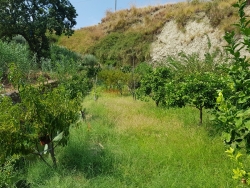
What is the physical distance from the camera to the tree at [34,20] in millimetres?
13383

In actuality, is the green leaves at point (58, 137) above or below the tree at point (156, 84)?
below

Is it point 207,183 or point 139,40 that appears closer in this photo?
point 207,183

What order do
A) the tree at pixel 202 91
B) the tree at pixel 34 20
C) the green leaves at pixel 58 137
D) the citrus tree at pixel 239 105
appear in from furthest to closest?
the tree at pixel 34 20 < the tree at pixel 202 91 < the green leaves at pixel 58 137 < the citrus tree at pixel 239 105

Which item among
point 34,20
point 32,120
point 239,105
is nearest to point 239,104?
point 239,105

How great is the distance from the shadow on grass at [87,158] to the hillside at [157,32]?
889 cm

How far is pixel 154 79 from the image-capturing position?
27.4 ft

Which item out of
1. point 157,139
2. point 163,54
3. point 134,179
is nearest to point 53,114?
point 134,179

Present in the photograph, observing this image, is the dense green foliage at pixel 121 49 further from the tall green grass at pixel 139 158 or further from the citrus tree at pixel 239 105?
the citrus tree at pixel 239 105

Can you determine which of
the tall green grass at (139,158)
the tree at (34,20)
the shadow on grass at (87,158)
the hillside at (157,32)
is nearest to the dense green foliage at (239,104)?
the tall green grass at (139,158)

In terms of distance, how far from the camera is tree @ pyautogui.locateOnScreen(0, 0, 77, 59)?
527 inches

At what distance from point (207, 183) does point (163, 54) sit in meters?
13.6

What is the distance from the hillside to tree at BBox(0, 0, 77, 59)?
465 cm

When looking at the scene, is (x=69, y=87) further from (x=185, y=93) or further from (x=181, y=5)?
(x=181, y=5)

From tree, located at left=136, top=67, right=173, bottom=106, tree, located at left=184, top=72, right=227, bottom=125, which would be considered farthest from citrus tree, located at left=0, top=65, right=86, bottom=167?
tree, located at left=136, top=67, right=173, bottom=106
